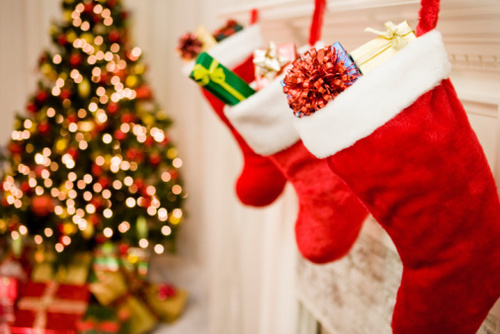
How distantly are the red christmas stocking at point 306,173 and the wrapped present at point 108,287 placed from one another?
5.42 feet

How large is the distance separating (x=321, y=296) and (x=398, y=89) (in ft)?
3.02

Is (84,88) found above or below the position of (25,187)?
above

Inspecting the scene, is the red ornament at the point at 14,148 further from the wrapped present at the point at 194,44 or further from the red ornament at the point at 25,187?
the wrapped present at the point at 194,44

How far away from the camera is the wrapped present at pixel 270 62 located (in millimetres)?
946

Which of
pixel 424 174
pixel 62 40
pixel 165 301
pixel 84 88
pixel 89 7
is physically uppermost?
pixel 89 7

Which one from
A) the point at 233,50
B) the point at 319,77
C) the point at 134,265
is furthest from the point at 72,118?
the point at 319,77

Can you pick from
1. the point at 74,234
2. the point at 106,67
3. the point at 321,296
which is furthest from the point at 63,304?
the point at 321,296

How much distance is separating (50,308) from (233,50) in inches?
→ 64.2

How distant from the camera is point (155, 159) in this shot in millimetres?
2430

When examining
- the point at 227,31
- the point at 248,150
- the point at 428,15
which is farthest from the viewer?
the point at 227,31

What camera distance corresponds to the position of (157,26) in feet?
9.57

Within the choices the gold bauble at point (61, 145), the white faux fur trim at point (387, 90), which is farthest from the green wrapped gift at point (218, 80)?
the gold bauble at point (61, 145)

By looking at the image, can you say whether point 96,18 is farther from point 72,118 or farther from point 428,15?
point 428,15

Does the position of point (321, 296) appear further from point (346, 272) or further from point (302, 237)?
point (302, 237)
